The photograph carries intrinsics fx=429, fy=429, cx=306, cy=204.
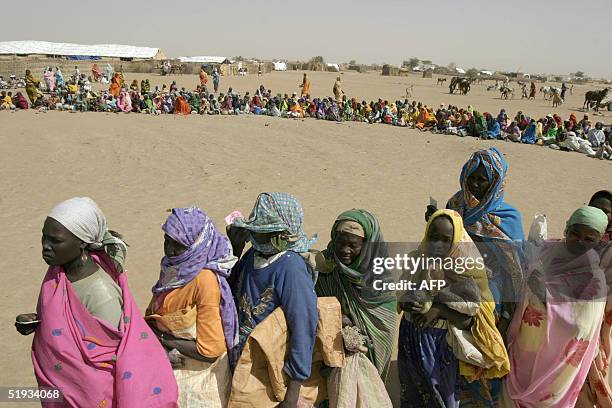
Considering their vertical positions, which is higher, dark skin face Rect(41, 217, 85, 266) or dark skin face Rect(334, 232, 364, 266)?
dark skin face Rect(41, 217, 85, 266)

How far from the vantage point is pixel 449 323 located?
8.63ft

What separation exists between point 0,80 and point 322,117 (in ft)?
65.7

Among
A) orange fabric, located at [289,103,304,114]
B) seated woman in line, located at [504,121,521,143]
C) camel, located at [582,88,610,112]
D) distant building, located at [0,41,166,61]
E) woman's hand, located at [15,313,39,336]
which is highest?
distant building, located at [0,41,166,61]

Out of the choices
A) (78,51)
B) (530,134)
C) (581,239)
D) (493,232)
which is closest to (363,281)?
(493,232)

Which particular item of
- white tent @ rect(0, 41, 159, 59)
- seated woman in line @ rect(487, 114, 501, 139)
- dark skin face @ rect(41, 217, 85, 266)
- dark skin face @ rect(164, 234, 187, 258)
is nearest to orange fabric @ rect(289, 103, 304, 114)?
seated woman in line @ rect(487, 114, 501, 139)

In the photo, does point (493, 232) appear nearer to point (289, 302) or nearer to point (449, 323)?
point (449, 323)

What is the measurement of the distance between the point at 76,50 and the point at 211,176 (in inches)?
2213

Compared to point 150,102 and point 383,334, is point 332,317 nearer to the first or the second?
point 383,334

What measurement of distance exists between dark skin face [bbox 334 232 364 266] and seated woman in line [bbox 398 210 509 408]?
1.38ft

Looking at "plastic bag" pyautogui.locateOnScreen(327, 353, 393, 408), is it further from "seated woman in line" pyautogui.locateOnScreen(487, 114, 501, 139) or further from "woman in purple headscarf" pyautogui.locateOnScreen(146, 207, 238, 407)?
"seated woman in line" pyautogui.locateOnScreen(487, 114, 501, 139)

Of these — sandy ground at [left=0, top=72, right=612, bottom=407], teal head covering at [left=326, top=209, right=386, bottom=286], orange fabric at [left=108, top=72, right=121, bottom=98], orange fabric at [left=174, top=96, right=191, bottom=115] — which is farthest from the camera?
orange fabric at [left=108, top=72, right=121, bottom=98]

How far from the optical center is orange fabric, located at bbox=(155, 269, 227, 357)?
7.72 feet

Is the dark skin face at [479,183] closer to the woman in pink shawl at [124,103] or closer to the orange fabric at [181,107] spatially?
the orange fabric at [181,107]

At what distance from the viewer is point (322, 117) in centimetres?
1998
